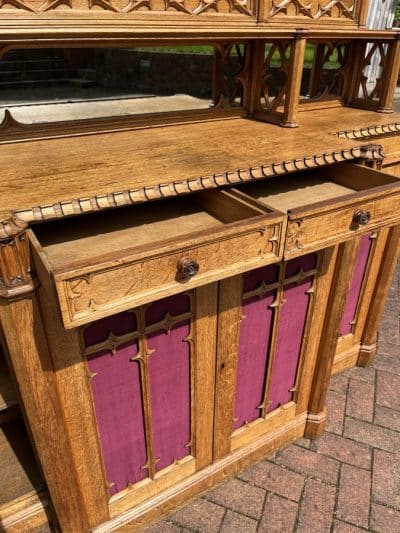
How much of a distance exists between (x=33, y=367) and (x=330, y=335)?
165cm

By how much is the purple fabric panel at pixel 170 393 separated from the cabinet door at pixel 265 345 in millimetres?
187

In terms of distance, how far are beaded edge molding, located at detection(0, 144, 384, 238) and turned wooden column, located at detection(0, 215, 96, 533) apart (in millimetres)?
80

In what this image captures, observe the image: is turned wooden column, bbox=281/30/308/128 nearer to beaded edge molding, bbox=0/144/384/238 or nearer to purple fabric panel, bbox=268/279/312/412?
beaded edge molding, bbox=0/144/384/238

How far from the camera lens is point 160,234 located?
1.66 metres

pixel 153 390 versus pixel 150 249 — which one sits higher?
pixel 150 249

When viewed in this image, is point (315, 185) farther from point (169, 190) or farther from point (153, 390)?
point (153, 390)

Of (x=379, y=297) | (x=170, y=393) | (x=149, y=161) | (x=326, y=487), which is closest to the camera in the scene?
(x=149, y=161)

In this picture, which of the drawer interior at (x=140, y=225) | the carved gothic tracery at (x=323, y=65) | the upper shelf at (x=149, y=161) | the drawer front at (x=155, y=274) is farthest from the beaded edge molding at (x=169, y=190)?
the carved gothic tracery at (x=323, y=65)

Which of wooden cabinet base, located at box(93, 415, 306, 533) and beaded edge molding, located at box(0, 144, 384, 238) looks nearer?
beaded edge molding, located at box(0, 144, 384, 238)

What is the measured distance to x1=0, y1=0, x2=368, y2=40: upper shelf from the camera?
5.40ft

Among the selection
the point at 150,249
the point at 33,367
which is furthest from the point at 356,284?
the point at 33,367

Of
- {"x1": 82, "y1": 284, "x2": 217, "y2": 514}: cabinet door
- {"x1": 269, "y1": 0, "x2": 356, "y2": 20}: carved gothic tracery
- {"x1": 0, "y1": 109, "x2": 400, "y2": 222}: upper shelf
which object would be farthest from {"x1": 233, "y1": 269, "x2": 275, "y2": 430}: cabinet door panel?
{"x1": 269, "y1": 0, "x2": 356, "y2": 20}: carved gothic tracery

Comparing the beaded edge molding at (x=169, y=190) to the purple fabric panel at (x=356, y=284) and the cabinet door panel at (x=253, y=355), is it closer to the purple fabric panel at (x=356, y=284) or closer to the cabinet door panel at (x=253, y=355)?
the cabinet door panel at (x=253, y=355)

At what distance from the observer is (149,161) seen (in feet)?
6.00
